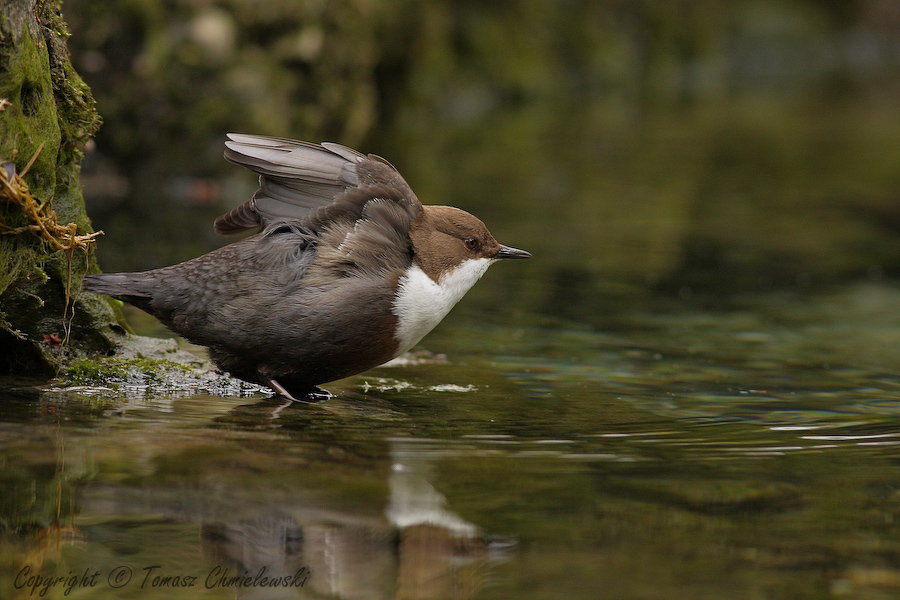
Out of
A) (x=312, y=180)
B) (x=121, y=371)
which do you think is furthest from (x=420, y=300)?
(x=121, y=371)

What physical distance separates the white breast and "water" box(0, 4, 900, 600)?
1.10 feet

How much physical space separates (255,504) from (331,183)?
1.87 meters

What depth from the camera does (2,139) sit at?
413 cm

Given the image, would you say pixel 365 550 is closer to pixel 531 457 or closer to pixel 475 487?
pixel 475 487

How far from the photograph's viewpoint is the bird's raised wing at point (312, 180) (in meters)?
4.98

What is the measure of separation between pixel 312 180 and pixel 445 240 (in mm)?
639

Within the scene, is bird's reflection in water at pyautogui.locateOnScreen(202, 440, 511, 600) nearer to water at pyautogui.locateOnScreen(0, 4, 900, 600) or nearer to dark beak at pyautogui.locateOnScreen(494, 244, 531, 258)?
water at pyautogui.locateOnScreen(0, 4, 900, 600)

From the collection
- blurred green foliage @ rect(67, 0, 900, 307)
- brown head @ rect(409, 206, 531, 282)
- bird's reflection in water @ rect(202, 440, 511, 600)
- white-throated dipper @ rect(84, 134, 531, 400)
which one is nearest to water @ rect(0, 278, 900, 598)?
bird's reflection in water @ rect(202, 440, 511, 600)

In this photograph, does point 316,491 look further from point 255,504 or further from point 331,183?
point 331,183

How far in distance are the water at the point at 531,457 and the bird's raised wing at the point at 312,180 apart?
0.83 meters

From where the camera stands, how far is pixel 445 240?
17.0 ft

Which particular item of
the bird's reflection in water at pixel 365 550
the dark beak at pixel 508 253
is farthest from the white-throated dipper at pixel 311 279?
the bird's reflection in water at pixel 365 550

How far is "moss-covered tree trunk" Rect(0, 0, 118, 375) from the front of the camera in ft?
13.7

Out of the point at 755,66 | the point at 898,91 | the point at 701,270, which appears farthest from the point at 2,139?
the point at 755,66
